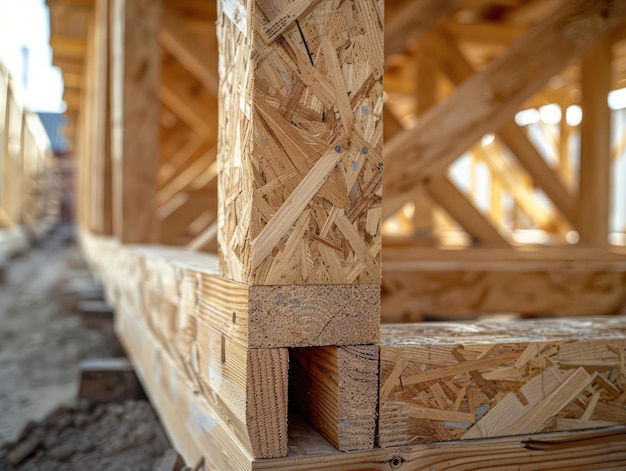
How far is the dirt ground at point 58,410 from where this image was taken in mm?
3002

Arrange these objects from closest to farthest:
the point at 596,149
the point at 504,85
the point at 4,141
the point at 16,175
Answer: the point at 504,85
the point at 596,149
the point at 4,141
the point at 16,175

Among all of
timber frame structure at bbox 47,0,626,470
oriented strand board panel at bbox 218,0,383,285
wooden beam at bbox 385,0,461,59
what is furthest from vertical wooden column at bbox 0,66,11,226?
oriented strand board panel at bbox 218,0,383,285

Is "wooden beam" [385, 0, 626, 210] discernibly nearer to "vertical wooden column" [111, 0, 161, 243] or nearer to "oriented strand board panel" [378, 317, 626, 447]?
"oriented strand board panel" [378, 317, 626, 447]

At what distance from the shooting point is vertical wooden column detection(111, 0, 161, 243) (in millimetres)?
4020

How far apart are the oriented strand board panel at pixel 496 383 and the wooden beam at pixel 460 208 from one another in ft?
8.65

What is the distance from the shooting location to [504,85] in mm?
2689

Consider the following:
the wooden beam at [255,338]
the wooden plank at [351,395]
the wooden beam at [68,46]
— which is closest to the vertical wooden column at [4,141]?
the wooden beam at [68,46]

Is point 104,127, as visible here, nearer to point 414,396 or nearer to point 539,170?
point 539,170

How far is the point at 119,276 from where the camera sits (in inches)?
175

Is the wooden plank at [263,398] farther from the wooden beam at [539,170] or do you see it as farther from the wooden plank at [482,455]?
the wooden beam at [539,170]

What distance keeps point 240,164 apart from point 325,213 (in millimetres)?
229

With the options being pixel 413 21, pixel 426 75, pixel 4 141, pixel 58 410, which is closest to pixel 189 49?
pixel 413 21

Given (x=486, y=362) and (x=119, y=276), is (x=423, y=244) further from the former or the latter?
(x=486, y=362)

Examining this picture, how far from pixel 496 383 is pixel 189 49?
3518mm
